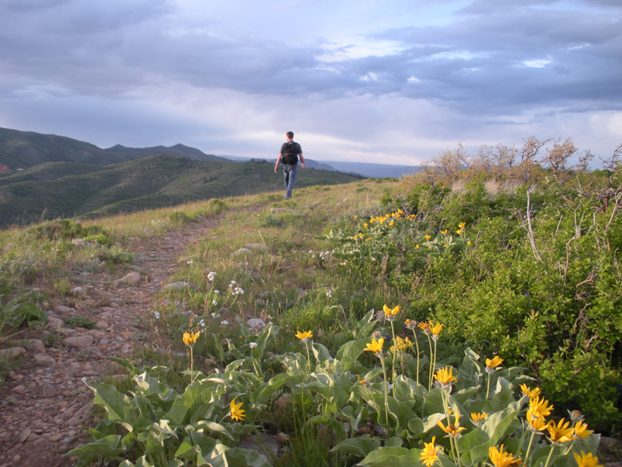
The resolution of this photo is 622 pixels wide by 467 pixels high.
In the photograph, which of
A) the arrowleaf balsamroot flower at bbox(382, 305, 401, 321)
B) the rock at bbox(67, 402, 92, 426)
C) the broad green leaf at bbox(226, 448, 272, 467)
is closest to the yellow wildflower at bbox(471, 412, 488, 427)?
the arrowleaf balsamroot flower at bbox(382, 305, 401, 321)

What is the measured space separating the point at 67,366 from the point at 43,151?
167516 millimetres

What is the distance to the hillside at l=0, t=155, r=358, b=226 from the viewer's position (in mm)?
73375

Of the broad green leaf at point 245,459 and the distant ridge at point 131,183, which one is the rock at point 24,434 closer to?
the broad green leaf at point 245,459

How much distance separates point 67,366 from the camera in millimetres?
3346

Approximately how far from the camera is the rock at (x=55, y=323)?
385 centimetres

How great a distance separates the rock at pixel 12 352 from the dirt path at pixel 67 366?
7cm

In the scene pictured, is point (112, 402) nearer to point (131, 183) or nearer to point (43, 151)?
point (131, 183)

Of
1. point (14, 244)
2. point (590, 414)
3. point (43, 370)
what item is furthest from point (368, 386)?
point (14, 244)

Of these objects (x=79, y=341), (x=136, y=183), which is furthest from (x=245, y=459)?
(x=136, y=183)

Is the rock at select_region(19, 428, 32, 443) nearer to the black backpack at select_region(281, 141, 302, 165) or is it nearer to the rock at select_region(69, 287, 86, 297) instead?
the rock at select_region(69, 287, 86, 297)

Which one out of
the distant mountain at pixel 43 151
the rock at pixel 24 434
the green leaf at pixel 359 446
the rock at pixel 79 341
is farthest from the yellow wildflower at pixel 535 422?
the distant mountain at pixel 43 151

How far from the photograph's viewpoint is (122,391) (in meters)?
2.89

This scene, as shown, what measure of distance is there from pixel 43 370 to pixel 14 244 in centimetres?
461

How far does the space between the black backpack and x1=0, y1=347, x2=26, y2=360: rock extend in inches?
435
